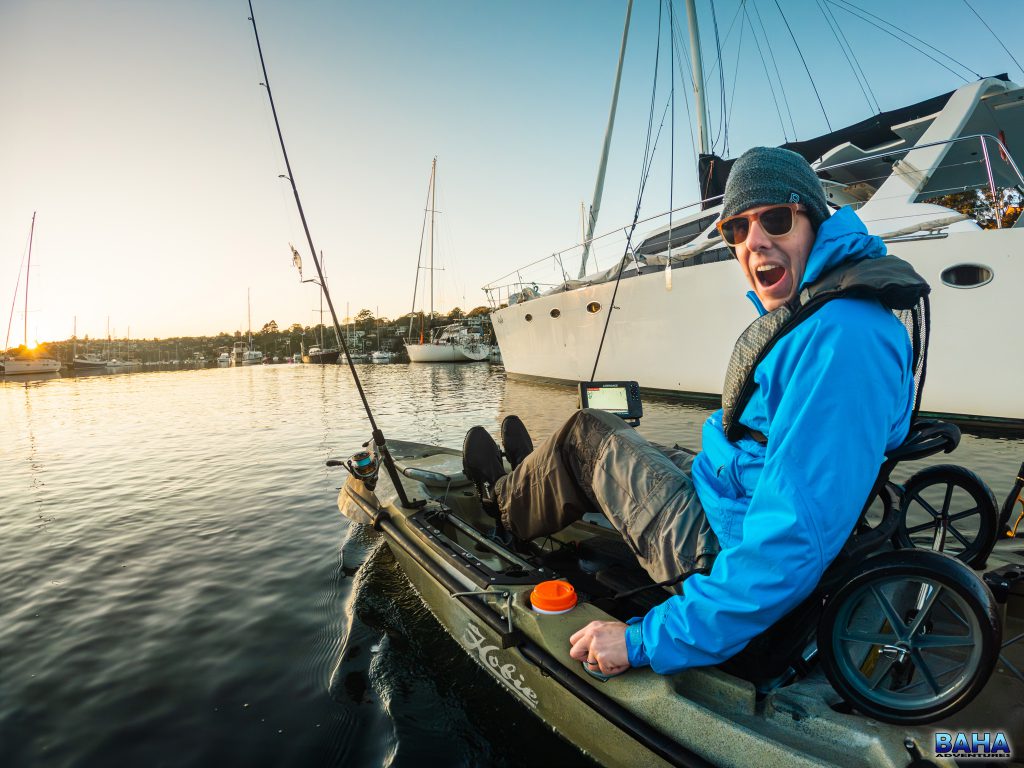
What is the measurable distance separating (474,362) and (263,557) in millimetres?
46332

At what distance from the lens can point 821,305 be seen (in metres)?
1.45

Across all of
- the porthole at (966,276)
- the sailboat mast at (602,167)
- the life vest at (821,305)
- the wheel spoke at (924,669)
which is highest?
the sailboat mast at (602,167)

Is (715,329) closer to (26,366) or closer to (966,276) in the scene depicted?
(966,276)

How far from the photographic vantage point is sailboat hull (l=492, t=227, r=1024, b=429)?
779cm

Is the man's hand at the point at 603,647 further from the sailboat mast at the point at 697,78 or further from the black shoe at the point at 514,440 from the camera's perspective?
the sailboat mast at the point at 697,78

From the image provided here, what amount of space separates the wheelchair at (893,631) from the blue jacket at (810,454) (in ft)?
0.48

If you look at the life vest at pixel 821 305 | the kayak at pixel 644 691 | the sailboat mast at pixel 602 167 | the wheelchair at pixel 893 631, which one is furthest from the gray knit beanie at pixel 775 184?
the sailboat mast at pixel 602 167

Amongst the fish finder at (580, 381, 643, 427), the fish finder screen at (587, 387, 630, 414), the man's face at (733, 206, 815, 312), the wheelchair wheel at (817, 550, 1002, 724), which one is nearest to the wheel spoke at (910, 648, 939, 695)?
the wheelchair wheel at (817, 550, 1002, 724)

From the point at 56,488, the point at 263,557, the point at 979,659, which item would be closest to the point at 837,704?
the point at 979,659

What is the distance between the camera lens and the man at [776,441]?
Result: 1.34 metres

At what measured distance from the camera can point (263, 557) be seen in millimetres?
4816

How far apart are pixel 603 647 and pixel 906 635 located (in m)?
0.90

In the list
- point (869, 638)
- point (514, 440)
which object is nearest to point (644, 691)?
point (869, 638)

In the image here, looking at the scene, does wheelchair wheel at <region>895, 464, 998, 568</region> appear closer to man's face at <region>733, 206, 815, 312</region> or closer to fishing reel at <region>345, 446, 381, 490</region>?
man's face at <region>733, 206, 815, 312</region>
